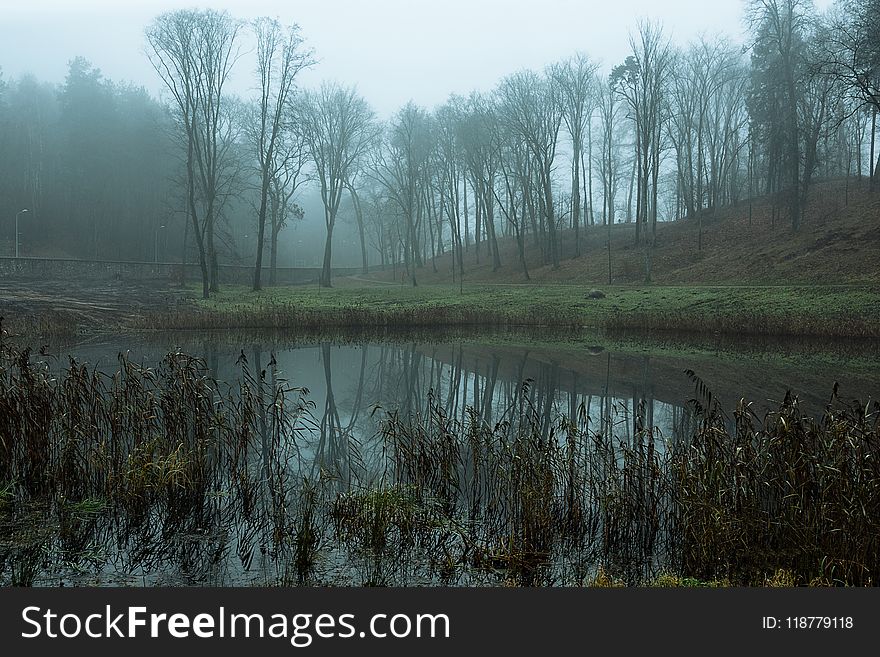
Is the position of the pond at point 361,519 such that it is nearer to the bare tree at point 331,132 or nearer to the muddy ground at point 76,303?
the muddy ground at point 76,303

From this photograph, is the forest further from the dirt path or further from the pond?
the pond

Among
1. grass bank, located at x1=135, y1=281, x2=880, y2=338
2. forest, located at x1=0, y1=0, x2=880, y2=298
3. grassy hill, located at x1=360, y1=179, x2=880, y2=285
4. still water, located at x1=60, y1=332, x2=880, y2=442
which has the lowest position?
still water, located at x1=60, y1=332, x2=880, y2=442

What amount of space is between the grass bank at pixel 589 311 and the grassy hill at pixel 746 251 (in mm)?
2607

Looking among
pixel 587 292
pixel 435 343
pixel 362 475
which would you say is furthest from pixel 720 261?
pixel 362 475

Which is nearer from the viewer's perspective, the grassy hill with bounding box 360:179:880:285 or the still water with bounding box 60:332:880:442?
the still water with bounding box 60:332:880:442

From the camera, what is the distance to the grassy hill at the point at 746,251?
26109 millimetres

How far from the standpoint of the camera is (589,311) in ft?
83.1

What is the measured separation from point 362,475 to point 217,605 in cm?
349

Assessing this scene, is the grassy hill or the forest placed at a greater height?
the forest

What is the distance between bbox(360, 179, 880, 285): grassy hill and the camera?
26109mm

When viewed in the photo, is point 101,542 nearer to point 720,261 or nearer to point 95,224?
point 720,261

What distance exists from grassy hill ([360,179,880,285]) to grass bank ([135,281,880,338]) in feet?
8.55

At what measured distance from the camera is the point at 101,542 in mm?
4836

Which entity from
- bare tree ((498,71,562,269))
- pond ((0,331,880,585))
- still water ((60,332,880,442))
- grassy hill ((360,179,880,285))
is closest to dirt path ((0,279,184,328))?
still water ((60,332,880,442))
